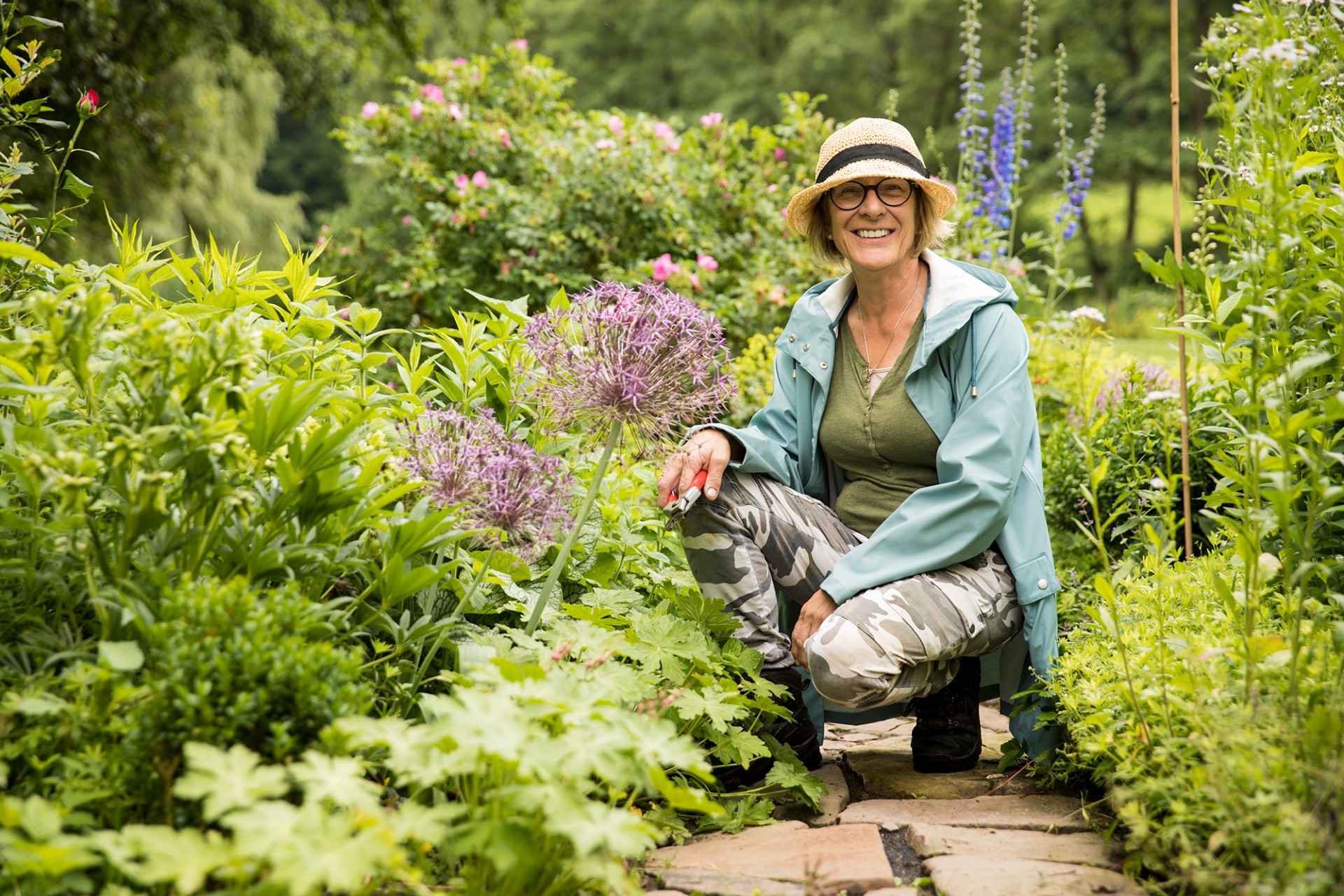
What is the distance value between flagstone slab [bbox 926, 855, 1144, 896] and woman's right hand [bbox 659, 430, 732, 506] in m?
1.08

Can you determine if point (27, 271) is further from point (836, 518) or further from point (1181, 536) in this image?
point (1181, 536)

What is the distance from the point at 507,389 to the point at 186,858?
153 centimetres

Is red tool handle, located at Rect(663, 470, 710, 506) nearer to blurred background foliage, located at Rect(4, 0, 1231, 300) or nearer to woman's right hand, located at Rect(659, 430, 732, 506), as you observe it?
woman's right hand, located at Rect(659, 430, 732, 506)

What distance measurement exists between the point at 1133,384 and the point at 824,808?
2237 millimetres

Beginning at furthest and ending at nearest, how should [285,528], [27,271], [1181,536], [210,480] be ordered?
[1181,536], [27,271], [285,528], [210,480]

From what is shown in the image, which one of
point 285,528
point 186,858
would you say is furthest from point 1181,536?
point 186,858

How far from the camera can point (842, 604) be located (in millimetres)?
2584

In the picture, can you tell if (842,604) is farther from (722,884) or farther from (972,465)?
(722,884)

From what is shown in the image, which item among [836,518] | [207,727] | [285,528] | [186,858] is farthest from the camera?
[836,518]

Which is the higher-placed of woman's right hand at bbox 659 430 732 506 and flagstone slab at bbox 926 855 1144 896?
woman's right hand at bbox 659 430 732 506

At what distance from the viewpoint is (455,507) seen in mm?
1980

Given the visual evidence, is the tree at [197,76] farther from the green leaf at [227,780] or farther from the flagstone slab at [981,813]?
the flagstone slab at [981,813]

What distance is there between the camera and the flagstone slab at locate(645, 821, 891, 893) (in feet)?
6.35

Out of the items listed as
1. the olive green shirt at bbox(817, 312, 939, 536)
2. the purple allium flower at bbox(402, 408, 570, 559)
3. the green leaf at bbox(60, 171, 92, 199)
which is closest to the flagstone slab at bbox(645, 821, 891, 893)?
the purple allium flower at bbox(402, 408, 570, 559)
